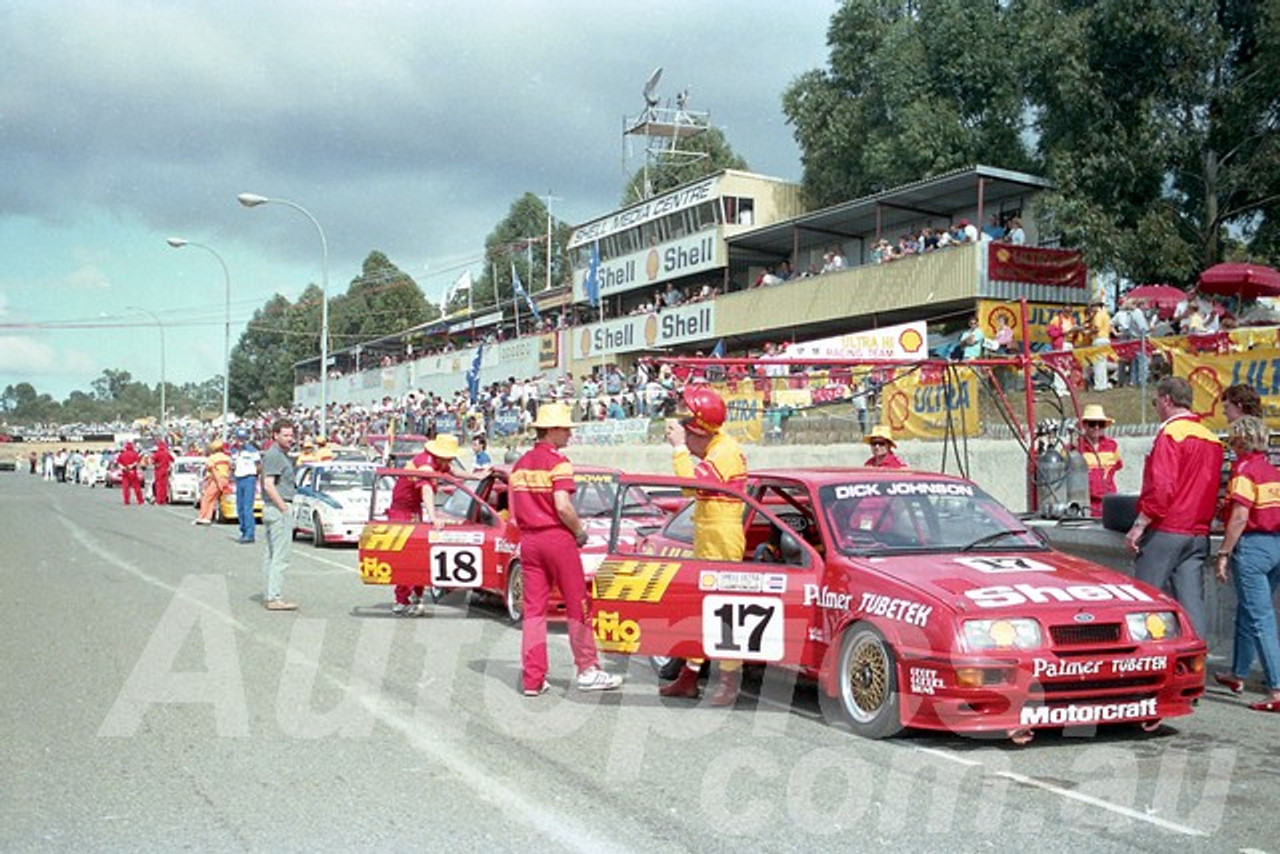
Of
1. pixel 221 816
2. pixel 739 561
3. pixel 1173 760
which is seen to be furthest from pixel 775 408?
pixel 221 816

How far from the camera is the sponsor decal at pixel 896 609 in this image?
20.9 feet

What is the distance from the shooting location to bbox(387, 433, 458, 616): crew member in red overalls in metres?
11.9

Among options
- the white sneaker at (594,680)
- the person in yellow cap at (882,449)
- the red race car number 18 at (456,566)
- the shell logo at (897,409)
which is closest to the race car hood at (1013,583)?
the white sneaker at (594,680)

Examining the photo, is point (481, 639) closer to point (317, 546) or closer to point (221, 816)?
point (221, 816)

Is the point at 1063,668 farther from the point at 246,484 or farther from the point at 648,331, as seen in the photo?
the point at 648,331

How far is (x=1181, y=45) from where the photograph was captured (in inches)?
1046

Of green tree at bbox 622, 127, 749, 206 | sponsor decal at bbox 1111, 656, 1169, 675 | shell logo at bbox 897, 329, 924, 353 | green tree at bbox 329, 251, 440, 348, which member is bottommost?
sponsor decal at bbox 1111, 656, 1169, 675

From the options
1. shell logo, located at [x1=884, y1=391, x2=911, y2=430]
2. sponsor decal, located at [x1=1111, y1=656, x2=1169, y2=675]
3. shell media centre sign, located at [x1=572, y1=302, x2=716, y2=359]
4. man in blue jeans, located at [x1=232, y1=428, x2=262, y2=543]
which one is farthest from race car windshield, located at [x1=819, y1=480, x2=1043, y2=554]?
shell media centre sign, located at [x1=572, y1=302, x2=716, y2=359]

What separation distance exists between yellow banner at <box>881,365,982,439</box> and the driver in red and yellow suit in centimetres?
962

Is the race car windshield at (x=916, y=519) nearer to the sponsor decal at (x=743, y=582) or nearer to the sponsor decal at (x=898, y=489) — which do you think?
the sponsor decal at (x=898, y=489)

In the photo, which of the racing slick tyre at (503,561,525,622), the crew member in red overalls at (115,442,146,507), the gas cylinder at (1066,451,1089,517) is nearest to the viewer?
the racing slick tyre at (503,561,525,622)

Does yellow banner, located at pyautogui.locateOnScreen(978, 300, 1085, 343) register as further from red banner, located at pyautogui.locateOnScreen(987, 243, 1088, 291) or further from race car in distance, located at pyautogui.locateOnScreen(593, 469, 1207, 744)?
race car in distance, located at pyautogui.locateOnScreen(593, 469, 1207, 744)

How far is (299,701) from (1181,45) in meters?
25.1

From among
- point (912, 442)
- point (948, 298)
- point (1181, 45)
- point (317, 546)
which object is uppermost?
point (1181, 45)
